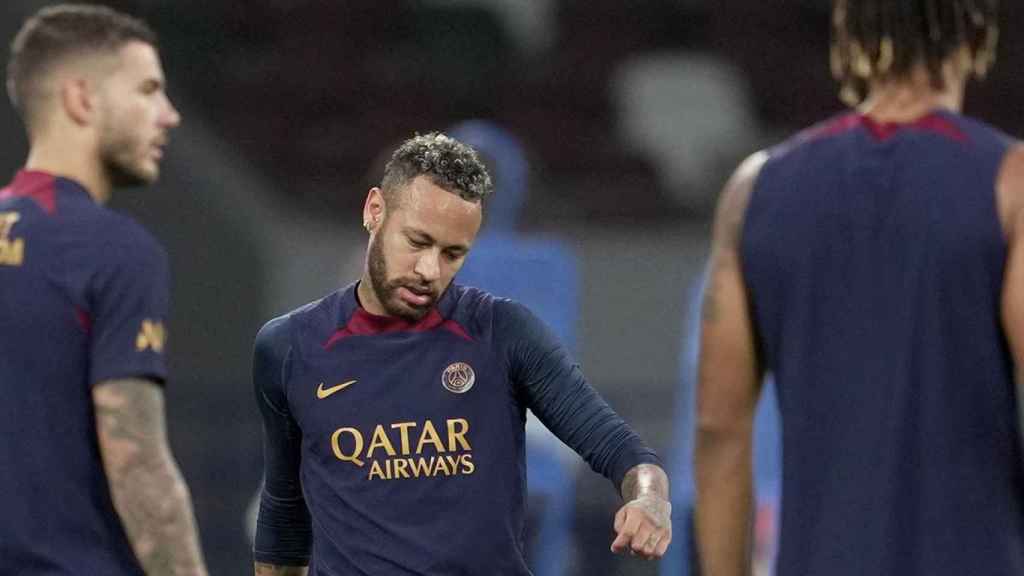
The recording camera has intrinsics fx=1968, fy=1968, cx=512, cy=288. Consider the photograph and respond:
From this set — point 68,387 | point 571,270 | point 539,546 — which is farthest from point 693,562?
point 68,387

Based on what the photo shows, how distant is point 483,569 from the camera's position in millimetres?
3654

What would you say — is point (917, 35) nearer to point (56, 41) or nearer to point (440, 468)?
point (440, 468)

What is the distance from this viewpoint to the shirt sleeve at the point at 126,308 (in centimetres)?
336

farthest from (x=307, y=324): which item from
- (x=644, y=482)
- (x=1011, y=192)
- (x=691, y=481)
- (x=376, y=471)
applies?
(x=691, y=481)

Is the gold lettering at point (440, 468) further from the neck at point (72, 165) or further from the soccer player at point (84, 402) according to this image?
the neck at point (72, 165)

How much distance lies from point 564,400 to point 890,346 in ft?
3.65

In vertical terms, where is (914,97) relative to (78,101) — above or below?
above

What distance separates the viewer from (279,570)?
157 inches

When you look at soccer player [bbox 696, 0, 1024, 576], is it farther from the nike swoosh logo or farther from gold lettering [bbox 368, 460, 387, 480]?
the nike swoosh logo

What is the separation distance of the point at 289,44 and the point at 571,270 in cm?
314

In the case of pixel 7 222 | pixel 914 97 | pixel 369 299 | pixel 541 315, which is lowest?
pixel 541 315

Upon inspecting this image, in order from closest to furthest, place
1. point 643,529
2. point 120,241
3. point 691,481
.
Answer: point 643,529, point 120,241, point 691,481

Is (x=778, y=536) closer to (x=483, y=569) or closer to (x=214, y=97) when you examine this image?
(x=483, y=569)

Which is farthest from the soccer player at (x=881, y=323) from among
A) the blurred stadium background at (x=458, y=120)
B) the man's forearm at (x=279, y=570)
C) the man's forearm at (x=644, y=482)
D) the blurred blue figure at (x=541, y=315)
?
the blurred stadium background at (x=458, y=120)
